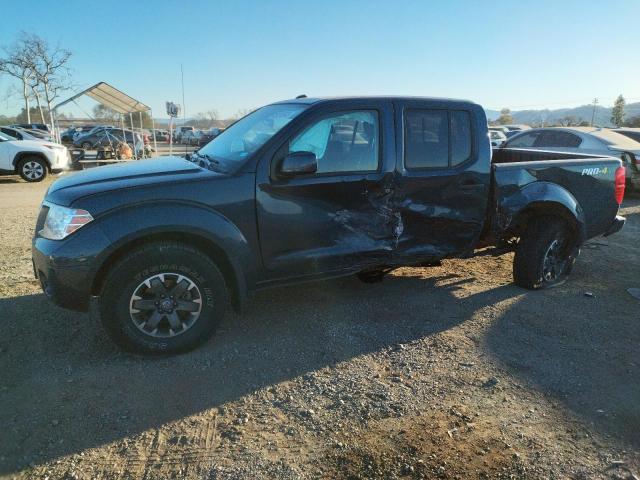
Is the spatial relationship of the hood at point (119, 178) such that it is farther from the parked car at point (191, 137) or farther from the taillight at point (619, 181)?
the parked car at point (191, 137)

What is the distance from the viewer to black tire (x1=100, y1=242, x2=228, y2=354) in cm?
326

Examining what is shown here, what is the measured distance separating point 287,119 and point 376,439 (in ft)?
8.03

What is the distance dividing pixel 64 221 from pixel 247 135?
1609 mm

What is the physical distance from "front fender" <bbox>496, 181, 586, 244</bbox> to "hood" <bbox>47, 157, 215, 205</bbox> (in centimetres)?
281

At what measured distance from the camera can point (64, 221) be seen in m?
3.20

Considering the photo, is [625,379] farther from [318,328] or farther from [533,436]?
[318,328]

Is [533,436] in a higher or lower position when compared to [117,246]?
lower

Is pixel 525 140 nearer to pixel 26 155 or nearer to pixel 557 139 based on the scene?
pixel 557 139

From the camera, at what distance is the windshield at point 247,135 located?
3.73 metres

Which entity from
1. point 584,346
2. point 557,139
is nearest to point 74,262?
point 584,346

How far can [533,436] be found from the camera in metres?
2.69

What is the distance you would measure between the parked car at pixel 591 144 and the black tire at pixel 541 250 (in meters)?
5.98

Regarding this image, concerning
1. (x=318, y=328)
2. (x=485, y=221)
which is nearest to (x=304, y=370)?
(x=318, y=328)

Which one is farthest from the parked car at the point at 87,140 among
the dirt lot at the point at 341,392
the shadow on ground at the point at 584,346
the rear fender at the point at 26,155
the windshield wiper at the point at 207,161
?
the shadow on ground at the point at 584,346
